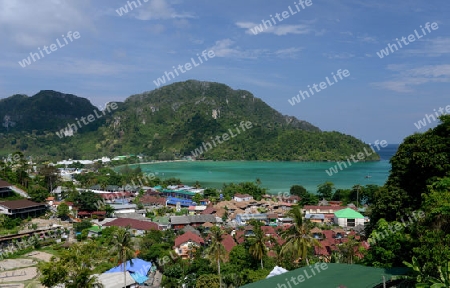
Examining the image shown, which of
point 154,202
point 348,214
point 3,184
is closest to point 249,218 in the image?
point 348,214

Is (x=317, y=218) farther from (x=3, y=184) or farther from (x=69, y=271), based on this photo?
(x=3, y=184)

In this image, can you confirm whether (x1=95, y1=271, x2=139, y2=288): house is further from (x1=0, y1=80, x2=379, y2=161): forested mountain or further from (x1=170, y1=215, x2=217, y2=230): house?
(x1=0, y1=80, x2=379, y2=161): forested mountain

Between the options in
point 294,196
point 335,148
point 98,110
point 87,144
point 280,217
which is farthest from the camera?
point 98,110

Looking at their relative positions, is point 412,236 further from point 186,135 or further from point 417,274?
point 186,135

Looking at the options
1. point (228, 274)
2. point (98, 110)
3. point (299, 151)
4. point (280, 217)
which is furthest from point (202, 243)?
point (98, 110)

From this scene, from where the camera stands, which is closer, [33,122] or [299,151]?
[299,151]

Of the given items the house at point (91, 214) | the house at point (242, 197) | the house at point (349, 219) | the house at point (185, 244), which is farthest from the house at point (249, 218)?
the house at point (91, 214)
